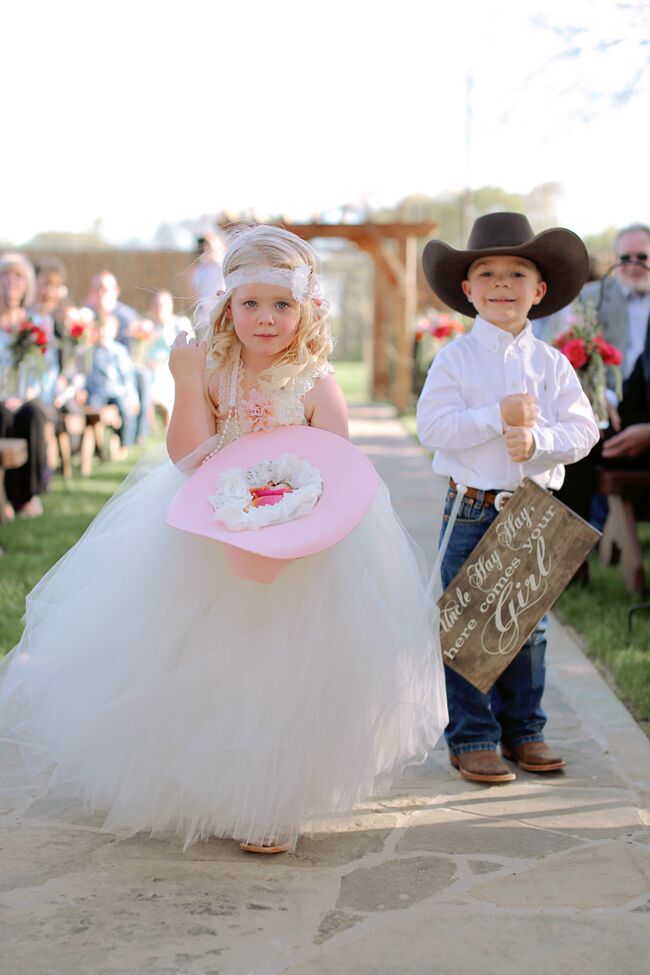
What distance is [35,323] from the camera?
943 centimetres

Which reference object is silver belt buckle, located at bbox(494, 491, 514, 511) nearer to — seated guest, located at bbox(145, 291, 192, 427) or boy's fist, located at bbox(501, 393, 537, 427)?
boy's fist, located at bbox(501, 393, 537, 427)

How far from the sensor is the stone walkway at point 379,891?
2.56m

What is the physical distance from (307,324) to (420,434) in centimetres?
59

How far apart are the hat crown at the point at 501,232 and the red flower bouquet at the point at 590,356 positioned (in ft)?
8.40

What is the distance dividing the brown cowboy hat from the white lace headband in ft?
2.38

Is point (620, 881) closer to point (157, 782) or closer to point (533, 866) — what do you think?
point (533, 866)

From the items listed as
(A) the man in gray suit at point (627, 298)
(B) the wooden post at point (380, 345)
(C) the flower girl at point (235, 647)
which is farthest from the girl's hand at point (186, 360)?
(B) the wooden post at point (380, 345)

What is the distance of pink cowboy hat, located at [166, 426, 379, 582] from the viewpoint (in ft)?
9.82

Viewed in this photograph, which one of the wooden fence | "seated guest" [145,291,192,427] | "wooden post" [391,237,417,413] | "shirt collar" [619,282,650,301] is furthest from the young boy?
the wooden fence

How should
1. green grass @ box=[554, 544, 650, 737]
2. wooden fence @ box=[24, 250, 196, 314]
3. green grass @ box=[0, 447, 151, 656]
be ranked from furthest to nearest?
wooden fence @ box=[24, 250, 196, 314], green grass @ box=[0, 447, 151, 656], green grass @ box=[554, 544, 650, 737]

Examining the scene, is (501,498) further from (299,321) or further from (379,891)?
(379,891)

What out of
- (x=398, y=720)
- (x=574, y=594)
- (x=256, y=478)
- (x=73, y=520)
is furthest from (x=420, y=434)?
(x=73, y=520)

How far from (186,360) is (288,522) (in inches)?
24.3

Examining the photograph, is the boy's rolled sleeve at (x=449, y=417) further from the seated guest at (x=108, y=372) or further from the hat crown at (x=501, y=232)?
the seated guest at (x=108, y=372)
